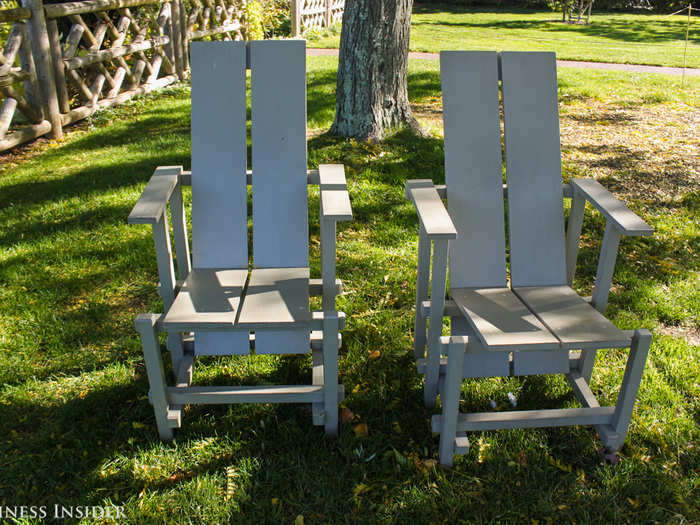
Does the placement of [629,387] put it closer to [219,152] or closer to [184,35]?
[219,152]

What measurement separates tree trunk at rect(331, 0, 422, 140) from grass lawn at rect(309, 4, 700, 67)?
6.16 metres

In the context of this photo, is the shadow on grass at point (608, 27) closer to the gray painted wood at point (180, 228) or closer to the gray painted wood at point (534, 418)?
the gray painted wood at point (534, 418)

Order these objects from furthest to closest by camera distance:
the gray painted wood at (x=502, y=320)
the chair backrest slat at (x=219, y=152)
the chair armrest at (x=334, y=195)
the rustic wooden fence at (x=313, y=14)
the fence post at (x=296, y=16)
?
the rustic wooden fence at (x=313, y=14), the fence post at (x=296, y=16), the chair backrest slat at (x=219, y=152), the chair armrest at (x=334, y=195), the gray painted wood at (x=502, y=320)

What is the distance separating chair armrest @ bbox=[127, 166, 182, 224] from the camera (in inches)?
77.7

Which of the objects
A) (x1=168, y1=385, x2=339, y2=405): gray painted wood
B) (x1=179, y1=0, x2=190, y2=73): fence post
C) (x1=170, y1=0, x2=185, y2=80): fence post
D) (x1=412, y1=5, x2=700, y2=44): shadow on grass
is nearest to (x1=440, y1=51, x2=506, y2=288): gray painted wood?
(x1=168, y1=385, x2=339, y2=405): gray painted wood

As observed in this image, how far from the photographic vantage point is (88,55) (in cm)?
563

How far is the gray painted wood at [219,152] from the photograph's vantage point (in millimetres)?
2467

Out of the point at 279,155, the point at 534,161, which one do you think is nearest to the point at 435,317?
the point at 534,161

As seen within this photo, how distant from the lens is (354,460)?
81.6 inches

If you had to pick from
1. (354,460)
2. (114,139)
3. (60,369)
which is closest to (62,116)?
(114,139)

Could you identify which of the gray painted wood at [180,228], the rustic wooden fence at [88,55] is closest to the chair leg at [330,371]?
the gray painted wood at [180,228]

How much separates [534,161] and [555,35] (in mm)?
12164

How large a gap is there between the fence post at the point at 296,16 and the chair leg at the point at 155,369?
31.2 feet

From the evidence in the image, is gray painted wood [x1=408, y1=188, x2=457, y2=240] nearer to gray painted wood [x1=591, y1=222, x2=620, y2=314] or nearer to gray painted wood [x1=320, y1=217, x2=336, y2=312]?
gray painted wood [x1=320, y1=217, x2=336, y2=312]
